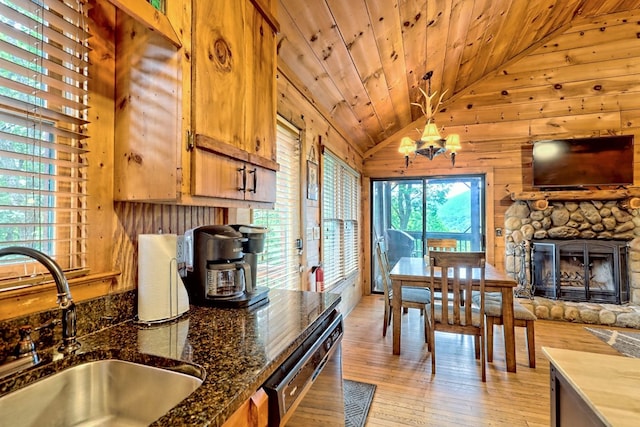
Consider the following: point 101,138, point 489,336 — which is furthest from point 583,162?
point 101,138

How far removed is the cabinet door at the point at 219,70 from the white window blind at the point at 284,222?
0.94m

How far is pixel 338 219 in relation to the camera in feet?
13.7

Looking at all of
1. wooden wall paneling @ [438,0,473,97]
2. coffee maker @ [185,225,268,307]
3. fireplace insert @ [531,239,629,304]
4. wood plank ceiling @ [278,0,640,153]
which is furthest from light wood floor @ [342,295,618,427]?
wooden wall paneling @ [438,0,473,97]

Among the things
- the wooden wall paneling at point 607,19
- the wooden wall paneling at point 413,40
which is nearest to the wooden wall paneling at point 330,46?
the wooden wall paneling at point 413,40

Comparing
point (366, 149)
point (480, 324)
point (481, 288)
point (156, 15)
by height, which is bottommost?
point (480, 324)

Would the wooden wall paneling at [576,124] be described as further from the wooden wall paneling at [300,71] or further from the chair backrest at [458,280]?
the chair backrest at [458,280]

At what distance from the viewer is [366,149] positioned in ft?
18.0

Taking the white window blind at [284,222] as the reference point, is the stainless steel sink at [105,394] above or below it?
below

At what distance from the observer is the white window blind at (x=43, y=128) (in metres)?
0.93

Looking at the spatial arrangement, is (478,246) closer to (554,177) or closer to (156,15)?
(554,177)

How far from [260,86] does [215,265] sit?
86 cm

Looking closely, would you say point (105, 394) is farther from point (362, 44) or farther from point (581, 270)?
point (581, 270)

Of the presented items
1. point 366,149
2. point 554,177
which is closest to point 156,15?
point 366,149

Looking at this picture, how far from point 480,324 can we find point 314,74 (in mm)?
2500
